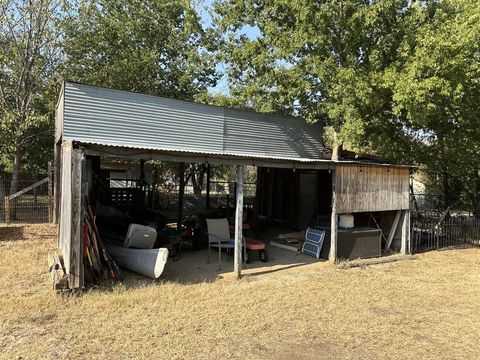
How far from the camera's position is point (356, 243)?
383 inches

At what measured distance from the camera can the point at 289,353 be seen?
14.8ft

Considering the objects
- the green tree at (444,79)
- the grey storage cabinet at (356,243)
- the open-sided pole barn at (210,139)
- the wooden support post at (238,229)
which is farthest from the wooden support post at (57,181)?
the green tree at (444,79)

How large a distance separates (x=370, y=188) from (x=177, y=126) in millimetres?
5328

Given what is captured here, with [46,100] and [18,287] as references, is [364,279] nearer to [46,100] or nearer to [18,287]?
[18,287]

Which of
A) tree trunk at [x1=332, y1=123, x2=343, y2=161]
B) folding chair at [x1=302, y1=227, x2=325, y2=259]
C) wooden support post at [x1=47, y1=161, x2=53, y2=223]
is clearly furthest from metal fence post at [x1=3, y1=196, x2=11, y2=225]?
tree trunk at [x1=332, y1=123, x2=343, y2=161]

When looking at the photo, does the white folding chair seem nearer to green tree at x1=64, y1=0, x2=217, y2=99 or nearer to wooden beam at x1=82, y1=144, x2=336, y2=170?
wooden beam at x1=82, y1=144, x2=336, y2=170

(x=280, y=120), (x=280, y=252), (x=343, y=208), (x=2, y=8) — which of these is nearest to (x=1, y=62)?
(x=2, y=8)

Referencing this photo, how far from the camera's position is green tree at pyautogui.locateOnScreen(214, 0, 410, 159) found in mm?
10648

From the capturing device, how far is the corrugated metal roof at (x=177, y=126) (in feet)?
31.4

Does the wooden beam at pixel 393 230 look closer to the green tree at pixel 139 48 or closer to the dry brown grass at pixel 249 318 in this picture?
the dry brown grass at pixel 249 318

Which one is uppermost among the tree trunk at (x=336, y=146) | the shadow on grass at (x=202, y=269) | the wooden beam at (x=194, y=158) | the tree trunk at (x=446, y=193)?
the tree trunk at (x=336, y=146)

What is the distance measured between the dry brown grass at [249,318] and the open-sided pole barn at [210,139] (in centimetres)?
128

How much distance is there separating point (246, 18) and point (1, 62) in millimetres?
8952

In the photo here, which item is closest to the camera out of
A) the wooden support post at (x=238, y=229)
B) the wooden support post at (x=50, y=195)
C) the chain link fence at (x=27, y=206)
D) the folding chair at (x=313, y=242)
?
the wooden support post at (x=238, y=229)
